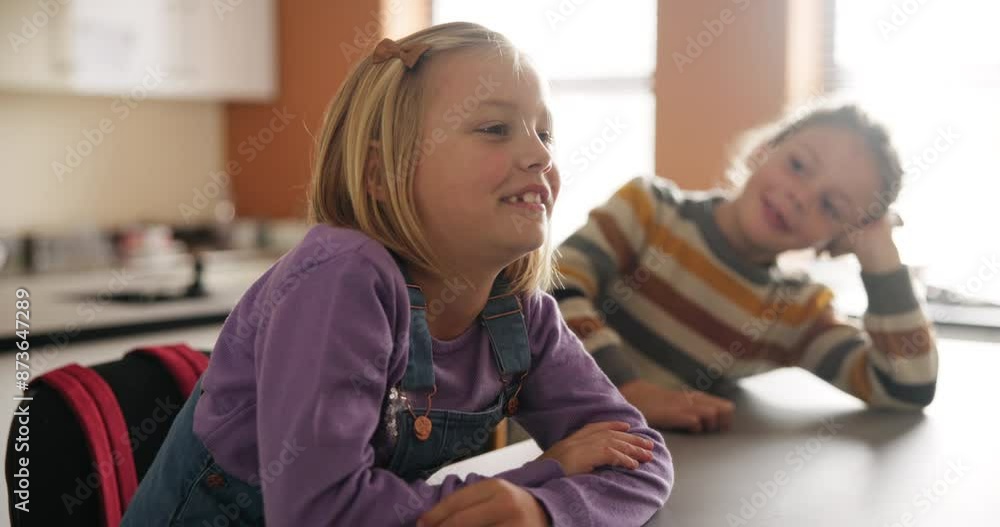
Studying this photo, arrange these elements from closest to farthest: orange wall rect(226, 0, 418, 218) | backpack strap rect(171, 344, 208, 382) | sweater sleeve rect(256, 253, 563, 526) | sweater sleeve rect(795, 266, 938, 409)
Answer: sweater sleeve rect(256, 253, 563, 526), backpack strap rect(171, 344, 208, 382), sweater sleeve rect(795, 266, 938, 409), orange wall rect(226, 0, 418, 218)

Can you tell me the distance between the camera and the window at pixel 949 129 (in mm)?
2434

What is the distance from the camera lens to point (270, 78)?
3918mm


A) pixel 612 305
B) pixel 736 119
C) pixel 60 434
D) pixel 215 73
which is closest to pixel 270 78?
pixel 215 73

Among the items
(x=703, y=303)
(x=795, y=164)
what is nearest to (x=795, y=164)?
(x=795, y=164)

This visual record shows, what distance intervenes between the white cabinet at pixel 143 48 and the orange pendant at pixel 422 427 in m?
2.69

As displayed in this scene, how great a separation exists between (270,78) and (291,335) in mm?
3356

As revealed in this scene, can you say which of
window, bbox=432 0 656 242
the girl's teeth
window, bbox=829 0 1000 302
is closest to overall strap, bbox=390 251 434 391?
the girl's teeth

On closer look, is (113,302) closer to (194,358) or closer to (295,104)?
(295,104)

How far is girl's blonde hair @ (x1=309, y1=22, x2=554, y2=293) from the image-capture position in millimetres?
862

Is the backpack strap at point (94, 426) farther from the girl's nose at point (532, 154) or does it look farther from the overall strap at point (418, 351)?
the girl's nose at point (532, 154)

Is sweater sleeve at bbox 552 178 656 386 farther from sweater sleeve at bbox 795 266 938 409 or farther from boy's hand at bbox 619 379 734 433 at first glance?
sweater sleeve at bbox 795 266 938 409

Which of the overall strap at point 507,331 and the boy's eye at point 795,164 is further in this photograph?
the boy's eye at point 795,164

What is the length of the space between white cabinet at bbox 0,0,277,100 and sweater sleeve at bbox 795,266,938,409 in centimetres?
259

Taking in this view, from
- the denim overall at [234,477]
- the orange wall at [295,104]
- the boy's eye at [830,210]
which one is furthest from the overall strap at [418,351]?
the orange wall at [295,104]
